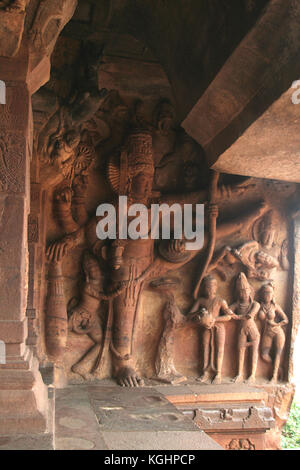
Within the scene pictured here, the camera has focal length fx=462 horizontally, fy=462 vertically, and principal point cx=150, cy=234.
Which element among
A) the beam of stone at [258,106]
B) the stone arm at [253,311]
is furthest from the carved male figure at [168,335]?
the beam of stone at [258,106]

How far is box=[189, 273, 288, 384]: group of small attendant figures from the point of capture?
5.71 metres

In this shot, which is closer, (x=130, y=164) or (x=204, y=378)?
(x=130, y=164)

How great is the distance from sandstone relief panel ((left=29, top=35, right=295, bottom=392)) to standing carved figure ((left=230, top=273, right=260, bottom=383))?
13 mm

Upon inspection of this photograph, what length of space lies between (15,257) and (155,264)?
2860 millimetres

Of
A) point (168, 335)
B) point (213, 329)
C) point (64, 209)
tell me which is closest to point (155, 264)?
point (168, 335)

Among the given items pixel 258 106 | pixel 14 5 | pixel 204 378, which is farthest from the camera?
pixel 204 378

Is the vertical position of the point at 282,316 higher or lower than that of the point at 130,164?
lower

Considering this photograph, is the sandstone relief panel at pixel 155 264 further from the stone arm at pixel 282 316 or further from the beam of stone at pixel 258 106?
the beam of stone at pixel 258 106

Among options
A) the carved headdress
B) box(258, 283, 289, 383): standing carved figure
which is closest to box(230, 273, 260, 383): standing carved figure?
box(258, 283, 289, 383): standing carved figure

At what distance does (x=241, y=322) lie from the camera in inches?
232

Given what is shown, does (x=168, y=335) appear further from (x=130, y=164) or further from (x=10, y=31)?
(x=10, y=31)

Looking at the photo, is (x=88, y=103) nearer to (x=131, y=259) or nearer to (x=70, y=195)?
(x=70, y=195)

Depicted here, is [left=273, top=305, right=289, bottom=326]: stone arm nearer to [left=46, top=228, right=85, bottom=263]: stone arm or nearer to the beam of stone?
the beam of stone

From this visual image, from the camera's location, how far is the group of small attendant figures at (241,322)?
18.7 ft
